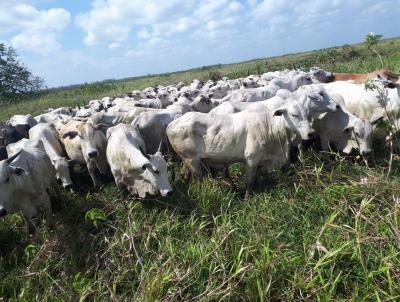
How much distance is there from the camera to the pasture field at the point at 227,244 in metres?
4.29

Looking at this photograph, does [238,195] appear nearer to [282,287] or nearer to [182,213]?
[182,213]

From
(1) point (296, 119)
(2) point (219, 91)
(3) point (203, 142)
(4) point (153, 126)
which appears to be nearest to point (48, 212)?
(3) point (203, 142)

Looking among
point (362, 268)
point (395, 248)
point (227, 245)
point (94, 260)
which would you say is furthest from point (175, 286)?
point (395, 248)

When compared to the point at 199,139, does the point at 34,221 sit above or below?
below

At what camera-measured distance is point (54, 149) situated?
8.35m

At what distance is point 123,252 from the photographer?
5277 millimetres

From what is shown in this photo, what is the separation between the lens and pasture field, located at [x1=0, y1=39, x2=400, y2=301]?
4.29m

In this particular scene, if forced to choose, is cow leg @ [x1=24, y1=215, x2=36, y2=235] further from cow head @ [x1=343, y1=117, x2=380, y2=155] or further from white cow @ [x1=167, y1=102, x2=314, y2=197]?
cow head @ [x1=343, y1=117, x2=380, y2=155]

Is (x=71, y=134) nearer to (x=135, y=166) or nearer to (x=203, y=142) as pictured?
(x=135, y=166)

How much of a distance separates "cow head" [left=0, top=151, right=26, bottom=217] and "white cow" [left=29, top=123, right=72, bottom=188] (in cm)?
130

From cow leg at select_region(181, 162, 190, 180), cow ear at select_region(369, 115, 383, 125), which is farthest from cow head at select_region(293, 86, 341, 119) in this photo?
cow leg at select_region(181, 162, 190, 180)

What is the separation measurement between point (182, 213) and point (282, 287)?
2.21 metres

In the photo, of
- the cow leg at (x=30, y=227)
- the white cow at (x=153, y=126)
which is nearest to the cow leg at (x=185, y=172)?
the white cow at (x=153, y=126)

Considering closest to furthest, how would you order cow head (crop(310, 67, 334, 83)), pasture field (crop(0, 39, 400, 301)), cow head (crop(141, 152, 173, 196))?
pasture field (crop(0, 39, 400, 301)), cow head (crop(141, 152, 173, 196)), cow head (crop(310, 67, 334, 83))
